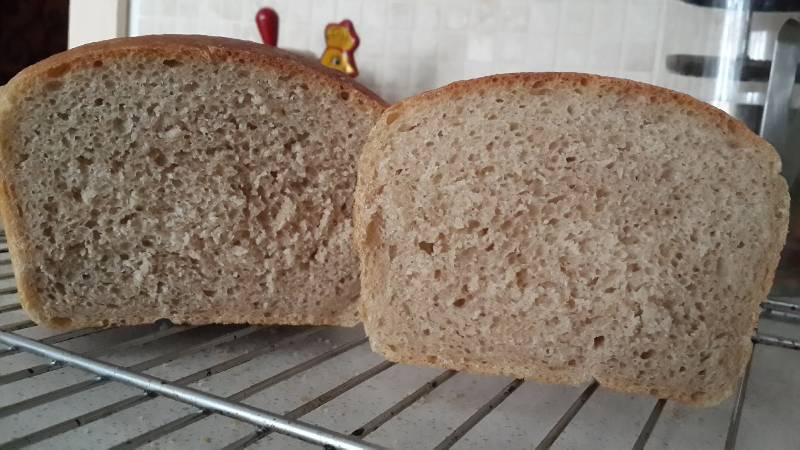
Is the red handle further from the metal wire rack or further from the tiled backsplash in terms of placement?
the metal wire rack

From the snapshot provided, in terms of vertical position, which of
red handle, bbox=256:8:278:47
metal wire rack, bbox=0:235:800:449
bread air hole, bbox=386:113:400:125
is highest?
red handle, bbox=256:8:278:47

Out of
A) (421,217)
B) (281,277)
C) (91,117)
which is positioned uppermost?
(91,117)

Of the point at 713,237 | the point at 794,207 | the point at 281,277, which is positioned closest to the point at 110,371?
the point at 281,277

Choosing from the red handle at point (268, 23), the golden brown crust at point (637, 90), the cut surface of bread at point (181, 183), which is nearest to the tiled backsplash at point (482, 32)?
the red handle at point (268, 23)

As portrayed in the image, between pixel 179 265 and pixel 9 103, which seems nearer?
pixel 9 103

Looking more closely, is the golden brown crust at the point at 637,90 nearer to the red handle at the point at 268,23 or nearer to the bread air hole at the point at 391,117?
the bread air hole at the point at 391,117

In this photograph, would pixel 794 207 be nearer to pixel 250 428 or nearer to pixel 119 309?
pixel 250 428

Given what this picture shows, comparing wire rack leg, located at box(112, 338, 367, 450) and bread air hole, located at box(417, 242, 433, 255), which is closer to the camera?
wire rack leg, located at box(112, 338, 367, 450)

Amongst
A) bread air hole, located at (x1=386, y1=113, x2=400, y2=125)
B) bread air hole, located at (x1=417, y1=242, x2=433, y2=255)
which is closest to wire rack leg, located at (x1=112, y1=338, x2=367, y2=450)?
bread air hole, located at (x1=417, y1=242, x2=433, y2=255)
